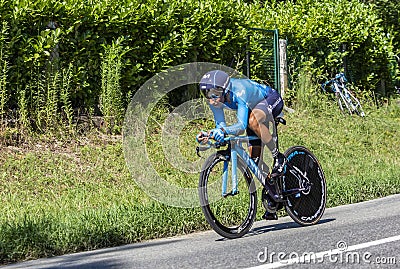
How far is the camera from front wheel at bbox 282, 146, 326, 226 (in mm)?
7891

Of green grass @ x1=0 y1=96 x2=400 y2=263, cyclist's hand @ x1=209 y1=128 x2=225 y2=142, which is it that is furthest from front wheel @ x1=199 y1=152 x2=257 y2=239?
green grass @ x1=0 y1=96 x2=400 y2=263

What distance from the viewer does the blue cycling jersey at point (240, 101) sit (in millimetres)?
7168

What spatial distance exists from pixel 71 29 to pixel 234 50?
397cm

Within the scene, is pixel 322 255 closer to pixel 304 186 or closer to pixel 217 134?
pixel 217 134

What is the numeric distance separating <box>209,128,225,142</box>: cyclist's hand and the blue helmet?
37 cm

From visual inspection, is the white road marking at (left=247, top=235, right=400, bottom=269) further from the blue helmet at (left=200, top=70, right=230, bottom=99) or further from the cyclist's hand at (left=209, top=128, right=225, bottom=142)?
the blue helmet at (left=200, top=70, right=230, bottom=99)

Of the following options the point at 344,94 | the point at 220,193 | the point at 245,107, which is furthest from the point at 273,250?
the point at 344,94

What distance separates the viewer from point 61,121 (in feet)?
38.7

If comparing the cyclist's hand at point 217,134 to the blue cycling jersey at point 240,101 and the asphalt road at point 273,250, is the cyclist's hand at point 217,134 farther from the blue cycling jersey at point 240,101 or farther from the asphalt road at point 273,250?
the asphalt road at point 273,250

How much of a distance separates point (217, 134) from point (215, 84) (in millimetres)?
496

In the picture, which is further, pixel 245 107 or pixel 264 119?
pixel 264 119

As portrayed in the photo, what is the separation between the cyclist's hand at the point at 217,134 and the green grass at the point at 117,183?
52.4 inches

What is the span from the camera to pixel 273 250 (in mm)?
6367

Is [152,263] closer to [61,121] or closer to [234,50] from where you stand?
[61,121]
